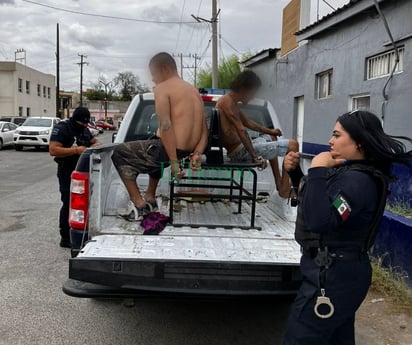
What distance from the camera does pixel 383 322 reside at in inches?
162

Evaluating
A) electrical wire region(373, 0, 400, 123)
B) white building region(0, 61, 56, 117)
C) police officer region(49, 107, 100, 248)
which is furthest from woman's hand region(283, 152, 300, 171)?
white building region(0, 61, 56, 117)

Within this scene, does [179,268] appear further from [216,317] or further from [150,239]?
[216,317]

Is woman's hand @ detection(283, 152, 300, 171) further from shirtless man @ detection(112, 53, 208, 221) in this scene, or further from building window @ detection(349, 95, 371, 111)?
building window @ detection(349, 95, 371, 111)

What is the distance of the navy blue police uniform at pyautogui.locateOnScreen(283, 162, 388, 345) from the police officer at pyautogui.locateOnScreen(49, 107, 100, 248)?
4016mm

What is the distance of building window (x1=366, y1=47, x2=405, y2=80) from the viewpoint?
8359mm

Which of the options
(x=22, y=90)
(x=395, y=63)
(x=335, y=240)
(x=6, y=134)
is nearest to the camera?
(x=335, y=240)

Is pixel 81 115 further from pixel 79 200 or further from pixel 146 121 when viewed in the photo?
pixel 79 200

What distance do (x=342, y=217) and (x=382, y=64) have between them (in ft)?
25.5

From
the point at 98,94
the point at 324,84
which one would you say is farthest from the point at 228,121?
the point at 98,94

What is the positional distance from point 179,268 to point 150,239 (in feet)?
1.78

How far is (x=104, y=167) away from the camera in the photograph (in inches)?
151

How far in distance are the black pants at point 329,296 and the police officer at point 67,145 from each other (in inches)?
157

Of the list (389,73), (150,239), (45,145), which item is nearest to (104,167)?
(150,239)

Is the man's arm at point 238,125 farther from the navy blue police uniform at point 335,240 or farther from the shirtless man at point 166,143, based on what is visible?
the navy blue police uniform at point 335,240
